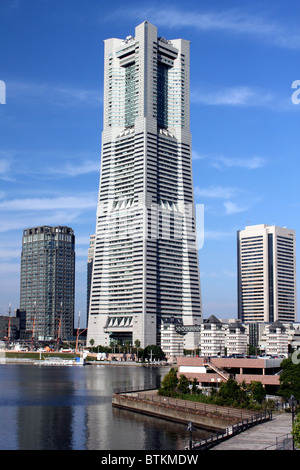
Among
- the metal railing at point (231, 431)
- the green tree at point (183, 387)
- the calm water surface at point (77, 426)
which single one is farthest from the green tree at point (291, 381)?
the calm water surface at point (77, 426)

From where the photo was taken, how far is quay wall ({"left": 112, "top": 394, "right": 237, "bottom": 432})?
230ft

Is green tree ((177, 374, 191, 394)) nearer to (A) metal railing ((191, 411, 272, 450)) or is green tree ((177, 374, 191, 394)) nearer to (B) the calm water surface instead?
(B) the calm water surface

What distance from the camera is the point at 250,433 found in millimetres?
60594

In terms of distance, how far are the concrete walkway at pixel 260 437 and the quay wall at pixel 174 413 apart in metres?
5.23

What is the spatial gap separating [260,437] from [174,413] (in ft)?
72.0

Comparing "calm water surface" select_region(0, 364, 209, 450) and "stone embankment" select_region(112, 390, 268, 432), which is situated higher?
"stone embankment" select_region(112, 390, 268, 432)

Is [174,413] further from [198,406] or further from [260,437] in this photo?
[260,437]

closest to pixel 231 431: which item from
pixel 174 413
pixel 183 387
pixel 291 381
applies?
pixel 174 413

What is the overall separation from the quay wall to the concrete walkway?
5232mm

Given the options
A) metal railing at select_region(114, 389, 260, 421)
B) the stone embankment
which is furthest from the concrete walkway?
metal railing at select_region(114, 389, 260, 421)

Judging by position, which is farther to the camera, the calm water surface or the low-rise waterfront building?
the low-rise waterfront building

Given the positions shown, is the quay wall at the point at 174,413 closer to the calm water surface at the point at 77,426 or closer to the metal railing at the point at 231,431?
the calm water surface at the point at 77,426
